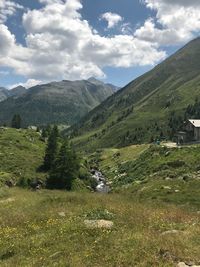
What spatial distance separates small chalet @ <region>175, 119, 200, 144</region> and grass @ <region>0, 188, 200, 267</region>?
113371 mm

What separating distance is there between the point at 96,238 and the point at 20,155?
110429mm

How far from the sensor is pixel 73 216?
86.7ft

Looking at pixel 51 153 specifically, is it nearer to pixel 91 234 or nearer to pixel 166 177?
pixel 166 177

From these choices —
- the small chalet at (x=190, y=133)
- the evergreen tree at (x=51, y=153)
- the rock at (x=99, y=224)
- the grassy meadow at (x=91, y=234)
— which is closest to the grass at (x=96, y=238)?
the grassy meadow at (x=91, y=234)

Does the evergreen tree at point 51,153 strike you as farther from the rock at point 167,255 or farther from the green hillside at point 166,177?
the rock at point 167,255

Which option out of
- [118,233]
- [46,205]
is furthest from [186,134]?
[118,233]

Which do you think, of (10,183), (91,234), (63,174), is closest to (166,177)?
(63,174)

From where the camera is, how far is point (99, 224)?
75.0ft

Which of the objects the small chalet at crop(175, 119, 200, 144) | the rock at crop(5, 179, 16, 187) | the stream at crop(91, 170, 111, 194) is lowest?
the stream at crop(91, 170, 111, 194)

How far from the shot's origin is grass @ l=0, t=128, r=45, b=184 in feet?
358

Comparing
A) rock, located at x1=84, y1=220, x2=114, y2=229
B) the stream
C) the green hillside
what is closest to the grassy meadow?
rock, located at x1=84, y1=220, x2=114, y2=229

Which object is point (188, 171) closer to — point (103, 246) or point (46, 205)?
point (46, 205)

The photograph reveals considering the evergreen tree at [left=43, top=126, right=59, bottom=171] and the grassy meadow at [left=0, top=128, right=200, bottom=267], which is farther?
the evergreen tree at [left=43, top=126, right=59, bottom=171]

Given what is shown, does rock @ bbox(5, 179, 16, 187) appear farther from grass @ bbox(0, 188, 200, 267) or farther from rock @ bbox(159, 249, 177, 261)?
rock @ bbox(159, 249, 177, 261)
